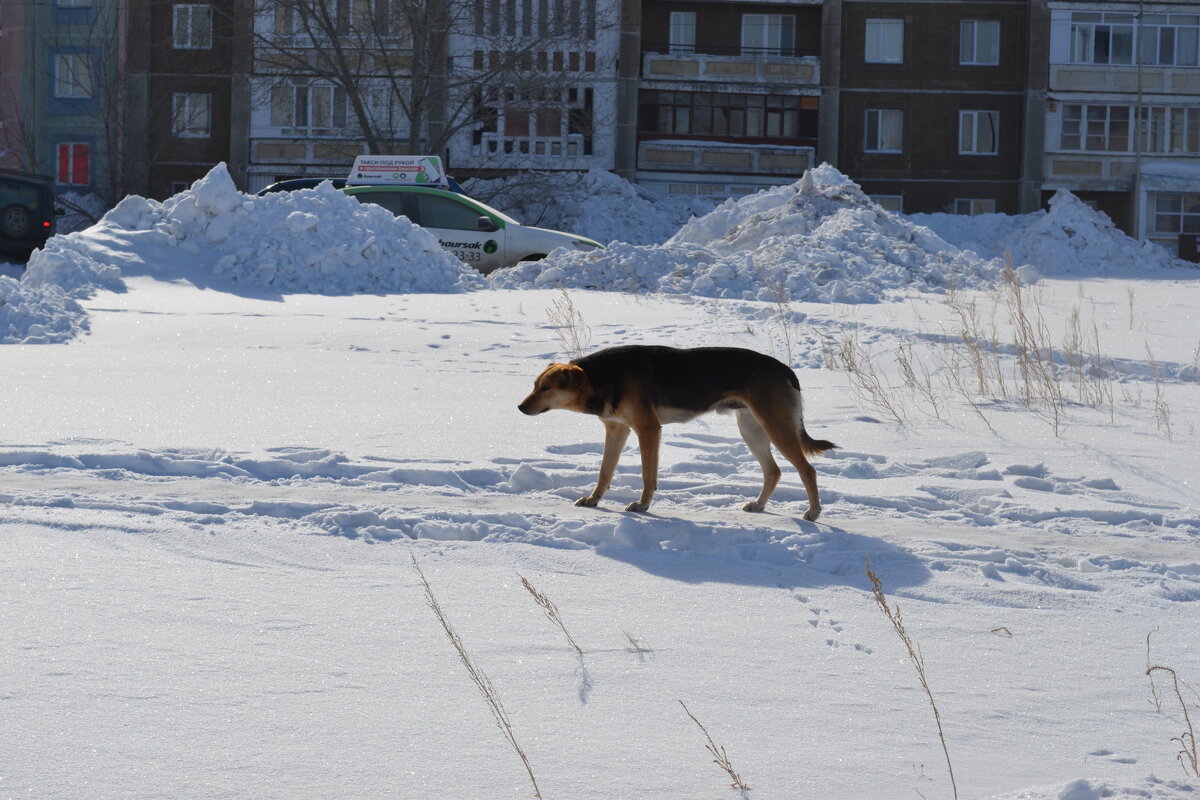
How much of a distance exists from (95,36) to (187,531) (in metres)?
40.7

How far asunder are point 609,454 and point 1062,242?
25596 mm

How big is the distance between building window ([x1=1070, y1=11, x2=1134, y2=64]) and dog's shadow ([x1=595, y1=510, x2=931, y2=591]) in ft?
131

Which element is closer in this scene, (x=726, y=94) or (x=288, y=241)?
(x=288, y=241)

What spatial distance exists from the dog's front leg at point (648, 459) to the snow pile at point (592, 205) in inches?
1149

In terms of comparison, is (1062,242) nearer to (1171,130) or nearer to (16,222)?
(1171,130)

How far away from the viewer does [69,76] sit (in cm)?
4300

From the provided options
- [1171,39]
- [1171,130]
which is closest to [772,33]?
[1171,39]

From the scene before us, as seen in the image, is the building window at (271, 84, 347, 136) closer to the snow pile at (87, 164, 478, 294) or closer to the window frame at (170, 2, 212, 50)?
the window frame at (170, 2, 212, 50)

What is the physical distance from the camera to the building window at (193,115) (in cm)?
4216

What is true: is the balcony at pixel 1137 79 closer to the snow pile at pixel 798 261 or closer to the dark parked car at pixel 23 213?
the snow pile at pixel 798 261

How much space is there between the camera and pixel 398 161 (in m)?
22.8

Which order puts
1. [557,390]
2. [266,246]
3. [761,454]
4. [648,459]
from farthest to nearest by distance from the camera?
[266,246] < [761,454] < [648,459] < [557,390]

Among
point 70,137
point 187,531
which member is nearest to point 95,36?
point 70,137

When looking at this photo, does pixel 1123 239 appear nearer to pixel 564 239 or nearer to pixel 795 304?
pixel 564 239
